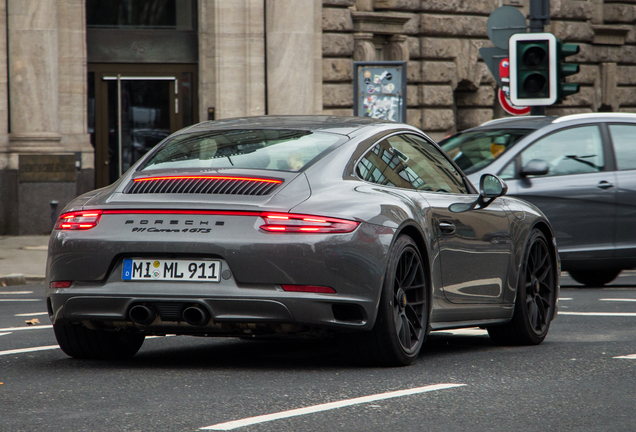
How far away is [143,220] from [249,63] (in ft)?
55.1

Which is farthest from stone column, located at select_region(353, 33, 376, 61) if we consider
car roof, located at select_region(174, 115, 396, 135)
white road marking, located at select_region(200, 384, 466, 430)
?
white road marking, located at select_region(200, 384, 466, 430)

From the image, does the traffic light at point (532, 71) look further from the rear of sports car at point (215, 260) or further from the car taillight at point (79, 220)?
the car taillight at point (79, 220)

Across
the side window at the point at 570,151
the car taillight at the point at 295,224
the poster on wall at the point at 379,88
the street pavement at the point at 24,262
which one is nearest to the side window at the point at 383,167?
the car taillight at the point at 295,224

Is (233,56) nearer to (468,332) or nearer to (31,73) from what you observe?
(31,73)

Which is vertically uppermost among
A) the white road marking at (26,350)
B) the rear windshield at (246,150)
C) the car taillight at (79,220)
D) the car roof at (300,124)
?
the car roof at (300,124)

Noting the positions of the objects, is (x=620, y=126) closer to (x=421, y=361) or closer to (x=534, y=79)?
(x=534, y=79)

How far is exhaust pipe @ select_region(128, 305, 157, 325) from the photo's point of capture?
5.71m

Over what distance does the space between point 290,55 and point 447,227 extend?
16.2 m

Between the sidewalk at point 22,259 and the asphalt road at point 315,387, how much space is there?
616 centimetres

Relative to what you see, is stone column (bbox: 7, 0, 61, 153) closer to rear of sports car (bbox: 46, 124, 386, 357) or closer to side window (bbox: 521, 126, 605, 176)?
side window (bbox: 521, 126, 605, 176)

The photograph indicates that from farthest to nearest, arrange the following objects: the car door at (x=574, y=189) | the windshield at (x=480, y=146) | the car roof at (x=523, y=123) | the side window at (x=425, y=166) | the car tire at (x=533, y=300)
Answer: the car roof at (x=523, y=123)
the windshield at (x=480, y=146)
the car door at (x=574, y=189)
the car tire at (x=533, y=300)
the side window at (x=425, y=166)

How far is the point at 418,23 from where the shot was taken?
969 inches

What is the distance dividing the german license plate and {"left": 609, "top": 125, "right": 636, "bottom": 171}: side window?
7041mm

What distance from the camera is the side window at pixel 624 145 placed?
1177cm
